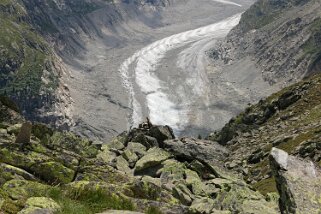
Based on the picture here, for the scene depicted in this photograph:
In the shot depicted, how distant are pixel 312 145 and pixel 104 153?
61.7ft

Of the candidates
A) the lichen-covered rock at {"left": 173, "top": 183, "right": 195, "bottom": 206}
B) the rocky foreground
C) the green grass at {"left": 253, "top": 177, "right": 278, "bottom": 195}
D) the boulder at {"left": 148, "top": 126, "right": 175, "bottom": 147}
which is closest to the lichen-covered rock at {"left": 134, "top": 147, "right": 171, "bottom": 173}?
the rocky foreground

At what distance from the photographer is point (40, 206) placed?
1237cm

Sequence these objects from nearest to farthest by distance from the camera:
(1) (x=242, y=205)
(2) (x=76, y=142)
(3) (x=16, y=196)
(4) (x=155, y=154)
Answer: (3) (x=16, y=196) < (1) (x=242, y=205) < (4) (x=155, y=154) < (2) (x=76, y=142)

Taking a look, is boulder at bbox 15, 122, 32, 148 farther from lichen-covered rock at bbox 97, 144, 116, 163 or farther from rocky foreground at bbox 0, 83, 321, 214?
lichen-covered rock at bbox 97, 144, 116, 163

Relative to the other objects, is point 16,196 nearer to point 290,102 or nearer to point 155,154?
point 155,154

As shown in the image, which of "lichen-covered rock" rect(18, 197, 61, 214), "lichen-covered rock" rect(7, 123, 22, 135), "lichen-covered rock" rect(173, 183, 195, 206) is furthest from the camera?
"lichen-covered rock" rect(7, 123, 22, 135)

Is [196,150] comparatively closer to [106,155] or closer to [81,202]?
[106,155]

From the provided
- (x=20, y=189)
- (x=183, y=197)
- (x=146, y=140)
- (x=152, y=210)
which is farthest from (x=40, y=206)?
(x=146, y=140)

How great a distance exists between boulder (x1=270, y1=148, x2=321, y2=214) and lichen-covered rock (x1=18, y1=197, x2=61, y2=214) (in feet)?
22.8

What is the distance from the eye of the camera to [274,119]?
6197 centimetres

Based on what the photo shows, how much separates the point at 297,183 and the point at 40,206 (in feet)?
25.8

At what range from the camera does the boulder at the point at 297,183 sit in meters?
13.8

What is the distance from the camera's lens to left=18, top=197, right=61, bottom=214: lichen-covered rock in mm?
11980

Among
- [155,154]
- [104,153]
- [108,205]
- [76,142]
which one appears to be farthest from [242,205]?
→ [76,142]
